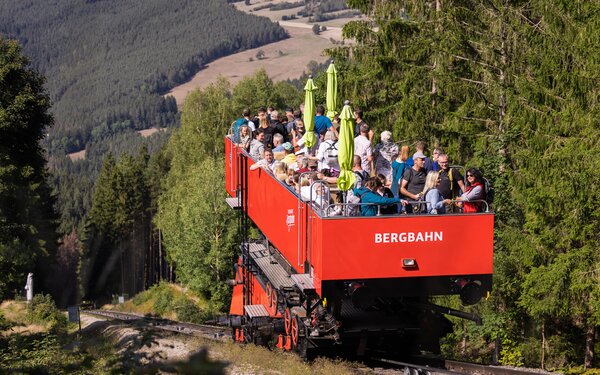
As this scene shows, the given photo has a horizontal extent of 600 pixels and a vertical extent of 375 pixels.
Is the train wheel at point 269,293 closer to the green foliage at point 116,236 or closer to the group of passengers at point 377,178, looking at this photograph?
the group of passengers at point 377,178

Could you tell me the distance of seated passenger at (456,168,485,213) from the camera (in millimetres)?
13625

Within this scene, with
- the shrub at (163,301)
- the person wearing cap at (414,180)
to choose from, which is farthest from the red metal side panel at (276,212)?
the shrub at (163,301)

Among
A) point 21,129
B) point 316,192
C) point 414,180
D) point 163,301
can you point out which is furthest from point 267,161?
point 163,301

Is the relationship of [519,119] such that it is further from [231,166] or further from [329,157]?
[329,157]

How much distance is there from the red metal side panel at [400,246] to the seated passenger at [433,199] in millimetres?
221

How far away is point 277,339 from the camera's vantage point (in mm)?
17328

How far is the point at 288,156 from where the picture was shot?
654 inches

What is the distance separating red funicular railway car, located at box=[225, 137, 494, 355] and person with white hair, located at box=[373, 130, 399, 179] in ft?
6.15

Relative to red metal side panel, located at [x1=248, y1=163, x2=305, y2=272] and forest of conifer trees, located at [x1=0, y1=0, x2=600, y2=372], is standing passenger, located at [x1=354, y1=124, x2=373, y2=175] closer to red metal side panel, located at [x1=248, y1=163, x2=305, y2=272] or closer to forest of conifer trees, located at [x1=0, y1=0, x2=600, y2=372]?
red metal side panel, located at [x1=248, y1=163, x2=305, y2=272]

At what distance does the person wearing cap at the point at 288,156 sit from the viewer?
16.4 meters

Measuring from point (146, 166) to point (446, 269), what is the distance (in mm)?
87405

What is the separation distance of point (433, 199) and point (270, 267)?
5.44m

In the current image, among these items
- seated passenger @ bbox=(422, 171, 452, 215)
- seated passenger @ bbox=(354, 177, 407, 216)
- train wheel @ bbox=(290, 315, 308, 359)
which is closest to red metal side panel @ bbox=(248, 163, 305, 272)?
train wheel @ bbox=(290, 315, 308, 359)

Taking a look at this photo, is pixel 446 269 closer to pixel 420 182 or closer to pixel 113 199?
pixel 420 182
